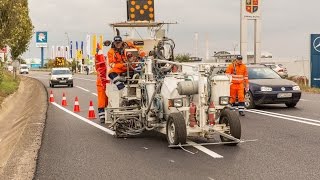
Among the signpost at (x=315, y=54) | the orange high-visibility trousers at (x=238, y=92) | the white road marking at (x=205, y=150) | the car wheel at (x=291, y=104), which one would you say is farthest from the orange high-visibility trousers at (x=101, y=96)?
the signpost at (x=315, y=54)

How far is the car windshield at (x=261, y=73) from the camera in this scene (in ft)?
65.3

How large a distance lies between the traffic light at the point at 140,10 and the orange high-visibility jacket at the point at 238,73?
3.06 m

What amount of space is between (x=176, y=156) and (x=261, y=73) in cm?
1123

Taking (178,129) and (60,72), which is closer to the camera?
(178,129)

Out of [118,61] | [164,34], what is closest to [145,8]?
[164,34]

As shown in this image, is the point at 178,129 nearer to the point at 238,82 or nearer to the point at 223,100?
the point at 223,100

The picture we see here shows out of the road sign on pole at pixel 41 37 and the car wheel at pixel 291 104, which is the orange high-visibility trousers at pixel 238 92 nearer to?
the car wheel at pixel 291 104

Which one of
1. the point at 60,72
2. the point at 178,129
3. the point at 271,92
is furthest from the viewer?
the point at 60,72

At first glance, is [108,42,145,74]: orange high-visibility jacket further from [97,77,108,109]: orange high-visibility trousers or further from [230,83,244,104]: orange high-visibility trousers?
[230,83,244,104]: orange high-visibility trousers

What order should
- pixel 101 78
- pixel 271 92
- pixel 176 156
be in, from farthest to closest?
pixel 271 92 < pixel 101 78 < pixel 176 156

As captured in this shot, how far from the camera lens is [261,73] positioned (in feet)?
65.8

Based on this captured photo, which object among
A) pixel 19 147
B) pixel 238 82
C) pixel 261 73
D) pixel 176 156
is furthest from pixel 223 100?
pixel 261 73

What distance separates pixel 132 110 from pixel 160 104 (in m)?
1.31

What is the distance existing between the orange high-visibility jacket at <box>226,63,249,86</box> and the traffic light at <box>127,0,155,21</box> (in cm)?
306
